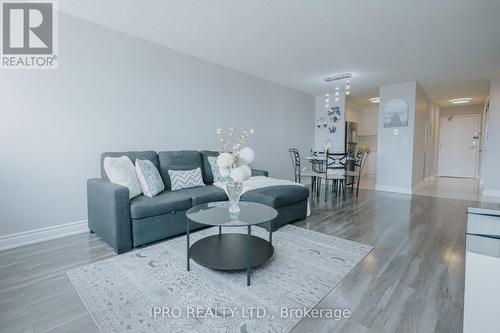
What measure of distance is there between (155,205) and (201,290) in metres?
1.07

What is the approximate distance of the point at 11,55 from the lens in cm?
245

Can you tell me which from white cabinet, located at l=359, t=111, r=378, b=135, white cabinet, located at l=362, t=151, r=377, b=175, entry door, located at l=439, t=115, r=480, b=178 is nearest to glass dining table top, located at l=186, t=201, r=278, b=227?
white cabinet, located at l=359, t=111, r=378, b=135

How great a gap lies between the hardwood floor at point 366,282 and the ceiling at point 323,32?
2397 mm

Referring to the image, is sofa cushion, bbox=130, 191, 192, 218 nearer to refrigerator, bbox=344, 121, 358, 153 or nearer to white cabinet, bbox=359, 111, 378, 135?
refrigerator, bbox=344, 121, 358, 153

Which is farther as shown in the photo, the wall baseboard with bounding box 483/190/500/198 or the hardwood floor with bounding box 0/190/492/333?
the wall baseboard with bounding box 483/190/500/198

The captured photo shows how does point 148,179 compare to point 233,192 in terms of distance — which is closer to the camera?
point 233,192

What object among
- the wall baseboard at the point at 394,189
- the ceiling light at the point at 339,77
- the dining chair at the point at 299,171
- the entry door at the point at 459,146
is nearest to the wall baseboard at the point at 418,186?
the wall baseboard at the point at 394,189

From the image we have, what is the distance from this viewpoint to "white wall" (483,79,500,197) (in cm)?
501

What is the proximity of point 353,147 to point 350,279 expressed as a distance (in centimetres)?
562

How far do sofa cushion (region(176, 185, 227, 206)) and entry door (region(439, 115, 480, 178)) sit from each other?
8.83 meters

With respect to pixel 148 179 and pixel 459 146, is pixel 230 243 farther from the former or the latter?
pixel 459 146

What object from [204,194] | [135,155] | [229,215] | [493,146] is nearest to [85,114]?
[135,155]

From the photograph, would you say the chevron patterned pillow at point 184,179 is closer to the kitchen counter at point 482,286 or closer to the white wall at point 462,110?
the kitchen counter at point 482,286

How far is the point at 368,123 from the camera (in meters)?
8.20
